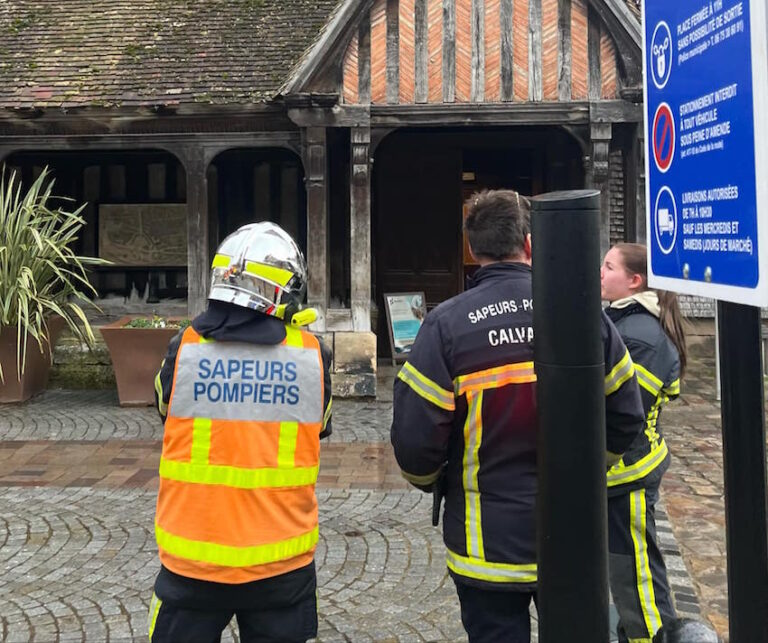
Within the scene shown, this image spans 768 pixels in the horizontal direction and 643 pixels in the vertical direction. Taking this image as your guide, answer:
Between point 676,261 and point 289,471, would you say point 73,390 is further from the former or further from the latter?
point 676,261

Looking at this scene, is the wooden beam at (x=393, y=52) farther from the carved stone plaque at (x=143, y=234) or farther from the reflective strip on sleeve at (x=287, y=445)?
the reflective strip on sleeve at (x=287, y=445)

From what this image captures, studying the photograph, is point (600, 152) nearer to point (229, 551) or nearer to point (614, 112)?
point (614, 112)

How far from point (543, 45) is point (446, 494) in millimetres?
6831

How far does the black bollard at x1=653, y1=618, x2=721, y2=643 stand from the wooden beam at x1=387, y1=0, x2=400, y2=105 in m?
7.28

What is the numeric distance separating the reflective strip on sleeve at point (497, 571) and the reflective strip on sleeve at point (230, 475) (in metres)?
0.54

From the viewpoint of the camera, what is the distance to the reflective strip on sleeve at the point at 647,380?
271cm

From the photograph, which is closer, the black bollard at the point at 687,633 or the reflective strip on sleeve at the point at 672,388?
the black bollard at the point at 687,633

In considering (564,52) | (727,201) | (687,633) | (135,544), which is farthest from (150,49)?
(687,633)

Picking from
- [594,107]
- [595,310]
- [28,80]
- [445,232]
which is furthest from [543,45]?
[595,310]

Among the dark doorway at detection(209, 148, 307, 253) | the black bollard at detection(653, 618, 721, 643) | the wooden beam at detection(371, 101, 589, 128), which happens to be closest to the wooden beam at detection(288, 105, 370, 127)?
the wooden beam at detection(371, 101, 589, 128)

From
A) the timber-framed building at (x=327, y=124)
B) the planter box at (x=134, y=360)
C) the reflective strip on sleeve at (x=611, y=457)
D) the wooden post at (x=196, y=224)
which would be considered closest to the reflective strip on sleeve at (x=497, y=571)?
the reflective strip on sleeve at (x=611, y=457)

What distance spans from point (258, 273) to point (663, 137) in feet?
3.65

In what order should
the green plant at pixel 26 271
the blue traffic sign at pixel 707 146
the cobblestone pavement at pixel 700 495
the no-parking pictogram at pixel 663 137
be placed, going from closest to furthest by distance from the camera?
the blue traffic sign at pixel 707 146 → the no-parking pictogram at pixel 663 137 → the cobblestone pavement at pixel 700 495 → the green plant at pixel 26 271

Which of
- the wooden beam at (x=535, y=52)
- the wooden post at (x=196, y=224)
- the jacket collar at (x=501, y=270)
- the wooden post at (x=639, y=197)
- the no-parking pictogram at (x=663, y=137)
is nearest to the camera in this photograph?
the no-parking pictogram at (x=663, y=137)
